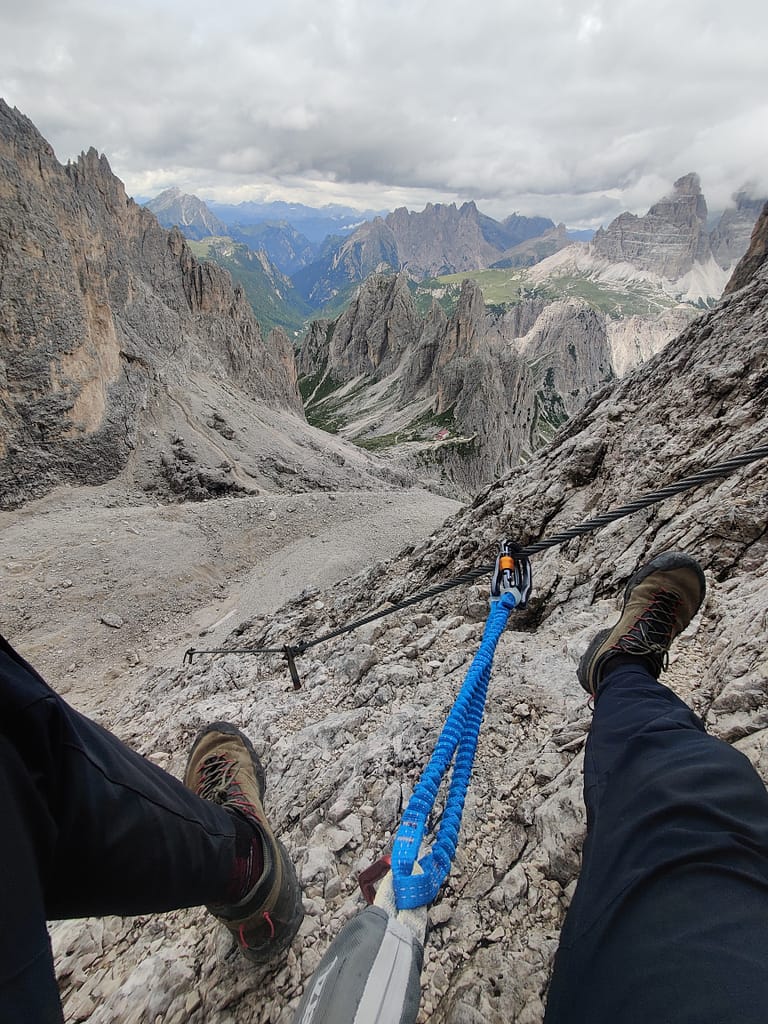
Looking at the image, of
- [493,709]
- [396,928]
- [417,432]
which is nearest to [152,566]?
[493,709]

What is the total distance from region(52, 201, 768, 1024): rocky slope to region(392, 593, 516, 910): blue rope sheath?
39 cm

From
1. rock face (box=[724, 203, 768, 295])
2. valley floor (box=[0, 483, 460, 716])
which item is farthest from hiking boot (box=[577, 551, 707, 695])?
rock face (box=[724, 203, 768, 295])

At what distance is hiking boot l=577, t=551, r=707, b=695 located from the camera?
3396 millimetres

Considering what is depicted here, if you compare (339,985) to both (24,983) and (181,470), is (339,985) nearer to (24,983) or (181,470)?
(24,983)

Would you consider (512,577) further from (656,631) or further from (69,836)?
(69,836)

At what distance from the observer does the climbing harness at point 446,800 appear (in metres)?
2.24

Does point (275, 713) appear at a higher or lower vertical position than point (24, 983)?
lower

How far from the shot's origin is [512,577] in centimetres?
471

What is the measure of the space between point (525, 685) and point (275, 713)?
2930mm

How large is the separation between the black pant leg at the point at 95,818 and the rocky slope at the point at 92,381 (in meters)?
20.7

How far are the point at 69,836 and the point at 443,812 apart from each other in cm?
197

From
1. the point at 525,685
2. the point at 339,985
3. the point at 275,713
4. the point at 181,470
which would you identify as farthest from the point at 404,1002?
the point at 181,470

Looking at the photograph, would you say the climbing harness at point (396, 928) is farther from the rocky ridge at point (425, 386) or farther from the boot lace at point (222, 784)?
the rocky ridge at point (425, 386)

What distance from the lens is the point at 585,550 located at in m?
5.88
